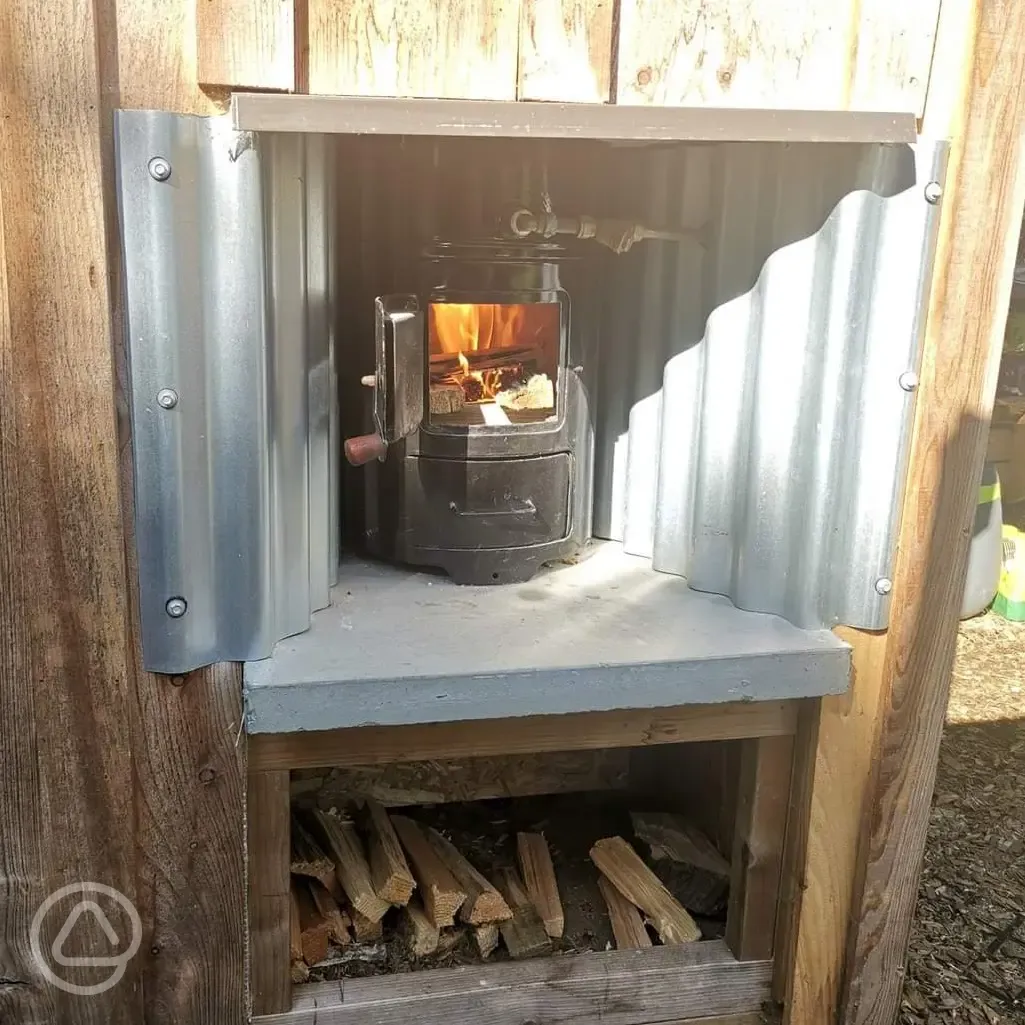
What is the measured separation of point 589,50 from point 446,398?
0.56 metres

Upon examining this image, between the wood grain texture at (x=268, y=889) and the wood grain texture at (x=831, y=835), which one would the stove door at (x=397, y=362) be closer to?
the wood grain texture at (x=268, y=889)

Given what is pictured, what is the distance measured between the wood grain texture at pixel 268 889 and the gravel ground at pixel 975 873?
1.11 m

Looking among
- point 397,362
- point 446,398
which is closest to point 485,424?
point 446,398

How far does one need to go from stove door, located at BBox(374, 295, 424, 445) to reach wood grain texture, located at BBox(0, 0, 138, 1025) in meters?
0.41

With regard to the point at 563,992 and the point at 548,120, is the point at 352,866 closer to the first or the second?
the point at 563,992

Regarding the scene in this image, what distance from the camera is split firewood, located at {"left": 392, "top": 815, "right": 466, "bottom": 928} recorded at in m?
1.82

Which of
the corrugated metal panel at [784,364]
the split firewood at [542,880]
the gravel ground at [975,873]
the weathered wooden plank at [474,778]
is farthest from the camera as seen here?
the weathered wooden plank at [474,778]

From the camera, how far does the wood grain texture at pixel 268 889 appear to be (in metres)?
1.47

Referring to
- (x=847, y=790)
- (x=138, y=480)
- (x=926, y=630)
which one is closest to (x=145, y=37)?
(x=138, y=480)

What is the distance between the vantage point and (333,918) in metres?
1.80

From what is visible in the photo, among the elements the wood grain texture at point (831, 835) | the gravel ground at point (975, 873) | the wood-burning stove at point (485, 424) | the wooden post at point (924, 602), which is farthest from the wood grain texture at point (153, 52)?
the gravel ground at point (975, 873)

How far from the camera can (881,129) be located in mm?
1239

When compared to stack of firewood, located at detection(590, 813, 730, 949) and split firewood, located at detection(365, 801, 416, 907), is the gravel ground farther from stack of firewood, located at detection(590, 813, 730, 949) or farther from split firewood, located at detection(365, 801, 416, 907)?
split firewood, located at detection(365, 801, 416, 907)

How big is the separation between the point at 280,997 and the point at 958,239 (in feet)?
4.62
